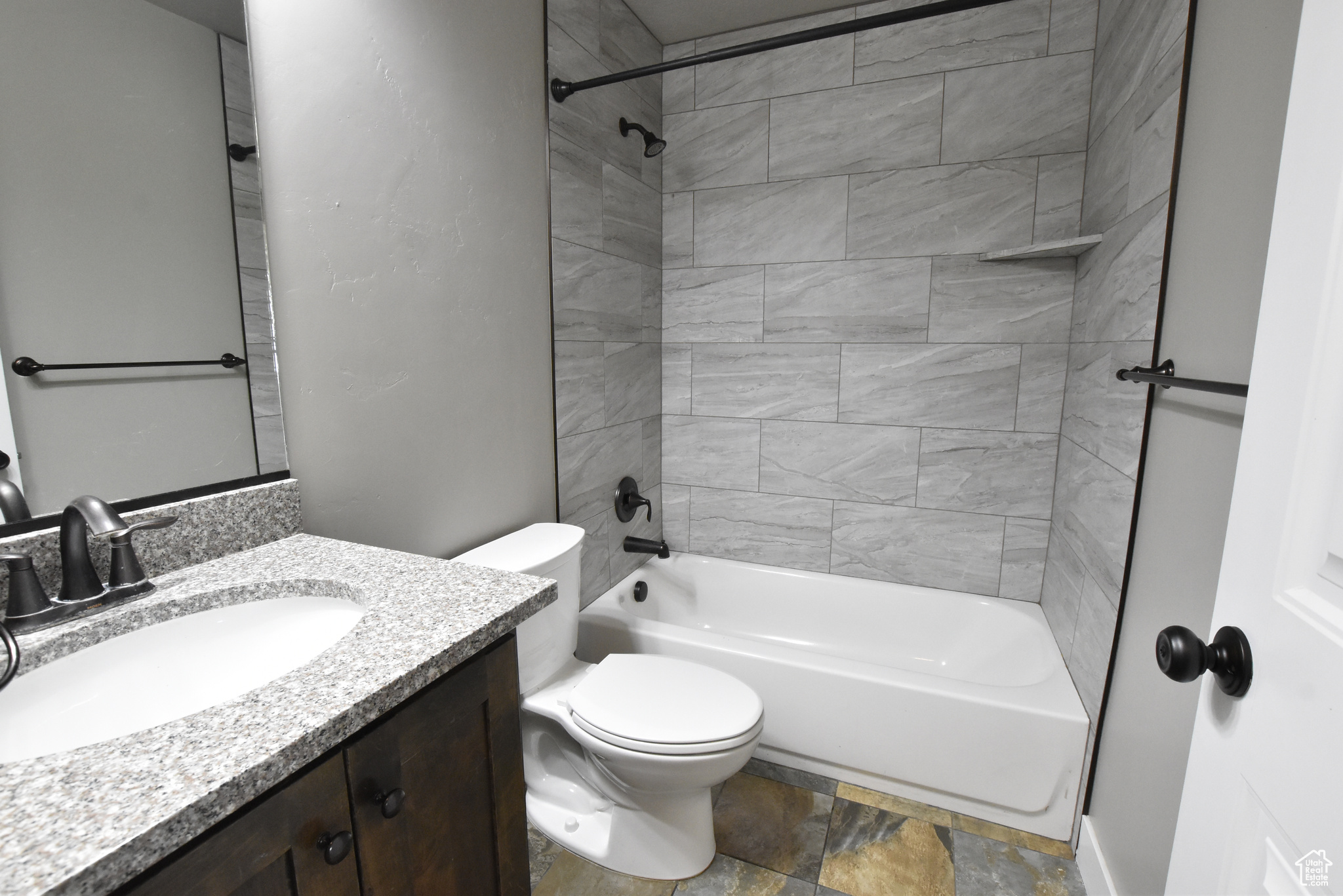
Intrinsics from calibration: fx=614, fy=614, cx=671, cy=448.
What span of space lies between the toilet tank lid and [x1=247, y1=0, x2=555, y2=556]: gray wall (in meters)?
0.10

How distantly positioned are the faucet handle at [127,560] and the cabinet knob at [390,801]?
0.51 meters

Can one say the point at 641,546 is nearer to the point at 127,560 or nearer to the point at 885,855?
the point at 885,855

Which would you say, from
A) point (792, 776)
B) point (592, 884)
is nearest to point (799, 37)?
point (792, 776)

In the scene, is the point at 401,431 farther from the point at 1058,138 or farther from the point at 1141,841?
the point at 1058,138

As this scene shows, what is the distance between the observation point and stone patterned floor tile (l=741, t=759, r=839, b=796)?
6.15 feet

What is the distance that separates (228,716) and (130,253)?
741 mm

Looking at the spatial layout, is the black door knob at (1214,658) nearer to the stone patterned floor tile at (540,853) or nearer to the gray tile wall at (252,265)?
the gray tile wall at (252,265)

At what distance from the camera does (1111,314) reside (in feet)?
5.41

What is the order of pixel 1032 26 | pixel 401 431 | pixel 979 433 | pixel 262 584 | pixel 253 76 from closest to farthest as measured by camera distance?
pixel 262 584
pixel 253 76
pixel 401 431
pixel 1032 26
pixel 979 433

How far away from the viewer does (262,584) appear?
0.95 metres

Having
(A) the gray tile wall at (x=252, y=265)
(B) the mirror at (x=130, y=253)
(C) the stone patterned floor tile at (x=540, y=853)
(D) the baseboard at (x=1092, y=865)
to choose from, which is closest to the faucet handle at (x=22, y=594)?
(B) the mirror at (x=130, y=253)

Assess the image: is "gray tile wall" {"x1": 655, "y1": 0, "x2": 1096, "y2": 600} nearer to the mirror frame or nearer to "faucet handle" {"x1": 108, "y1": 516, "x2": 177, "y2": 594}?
the mirror frame

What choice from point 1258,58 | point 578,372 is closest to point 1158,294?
point 1258,58

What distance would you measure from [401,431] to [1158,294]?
1.69 m
